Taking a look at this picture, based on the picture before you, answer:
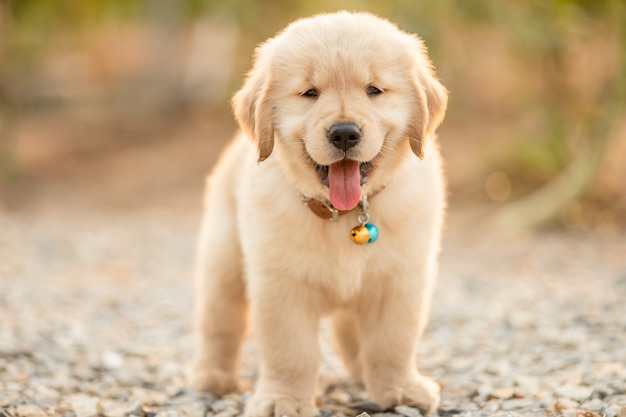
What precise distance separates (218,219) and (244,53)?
14.2m

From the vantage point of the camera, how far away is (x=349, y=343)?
4.20 meters

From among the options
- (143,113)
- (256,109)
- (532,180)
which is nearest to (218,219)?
(256,109)

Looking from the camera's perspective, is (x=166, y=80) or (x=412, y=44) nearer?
(x=412, y=44)

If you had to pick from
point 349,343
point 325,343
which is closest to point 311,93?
point 349,343

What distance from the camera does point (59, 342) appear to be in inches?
186

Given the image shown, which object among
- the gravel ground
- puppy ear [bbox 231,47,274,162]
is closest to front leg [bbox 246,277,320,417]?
the gravel ground

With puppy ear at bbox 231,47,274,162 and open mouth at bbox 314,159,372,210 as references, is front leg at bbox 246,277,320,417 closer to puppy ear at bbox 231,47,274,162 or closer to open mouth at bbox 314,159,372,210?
open mouth at bbox 314,159,372,210

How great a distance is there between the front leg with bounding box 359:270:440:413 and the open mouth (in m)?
0.45

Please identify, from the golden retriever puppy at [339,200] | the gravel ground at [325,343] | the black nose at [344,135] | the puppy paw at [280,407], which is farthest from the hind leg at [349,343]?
the black nose at [344,135]

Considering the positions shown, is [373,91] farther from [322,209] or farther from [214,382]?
[214,382]

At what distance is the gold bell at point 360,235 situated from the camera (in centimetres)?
335

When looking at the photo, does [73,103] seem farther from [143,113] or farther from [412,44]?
[412,44]

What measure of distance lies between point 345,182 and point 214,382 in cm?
135

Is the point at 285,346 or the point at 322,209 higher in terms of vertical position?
the point at 322,209
